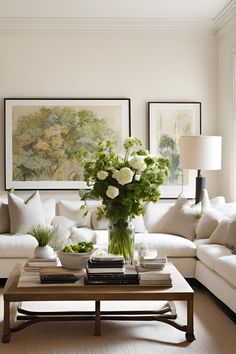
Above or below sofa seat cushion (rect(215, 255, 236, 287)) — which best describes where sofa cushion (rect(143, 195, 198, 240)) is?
above

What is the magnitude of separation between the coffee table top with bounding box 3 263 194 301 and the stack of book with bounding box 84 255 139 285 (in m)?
0.04

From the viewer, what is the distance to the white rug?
161 inches

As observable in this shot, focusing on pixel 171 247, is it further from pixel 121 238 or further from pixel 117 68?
pixel 117 68

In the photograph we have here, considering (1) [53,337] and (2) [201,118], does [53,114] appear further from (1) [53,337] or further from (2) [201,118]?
(1) [53,337]

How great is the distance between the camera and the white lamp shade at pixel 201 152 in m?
6.81

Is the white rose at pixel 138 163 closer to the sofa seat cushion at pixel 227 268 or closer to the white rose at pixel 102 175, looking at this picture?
the white rose at pixel 102 175

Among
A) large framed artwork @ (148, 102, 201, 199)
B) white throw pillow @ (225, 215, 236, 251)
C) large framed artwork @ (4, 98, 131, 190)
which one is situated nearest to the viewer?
white throw pillow @ (225, 215, 236, 251)

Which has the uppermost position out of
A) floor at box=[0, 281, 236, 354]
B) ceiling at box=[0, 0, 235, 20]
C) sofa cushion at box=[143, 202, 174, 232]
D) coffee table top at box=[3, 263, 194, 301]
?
ceiling at box=[0, 0, 235, 20]

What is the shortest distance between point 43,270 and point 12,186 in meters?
3.21

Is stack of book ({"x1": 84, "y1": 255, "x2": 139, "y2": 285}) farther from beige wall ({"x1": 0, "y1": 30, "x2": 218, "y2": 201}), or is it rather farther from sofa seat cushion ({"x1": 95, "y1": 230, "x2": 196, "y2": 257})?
beige wall ({"x1": 0, "y1": 30, "x2": 218, "y2": 201})

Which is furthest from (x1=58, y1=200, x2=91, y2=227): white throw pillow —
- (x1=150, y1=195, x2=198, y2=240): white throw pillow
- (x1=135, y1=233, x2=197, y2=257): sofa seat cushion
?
(x1=135, y1=233, x2=197, y2=257): sofa seat cushion

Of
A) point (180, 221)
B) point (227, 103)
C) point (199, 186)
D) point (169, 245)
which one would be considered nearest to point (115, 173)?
point (169, 245)

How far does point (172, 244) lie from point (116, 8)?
2.71 m

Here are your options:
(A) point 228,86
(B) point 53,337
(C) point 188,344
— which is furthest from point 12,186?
(C) point 188,344
